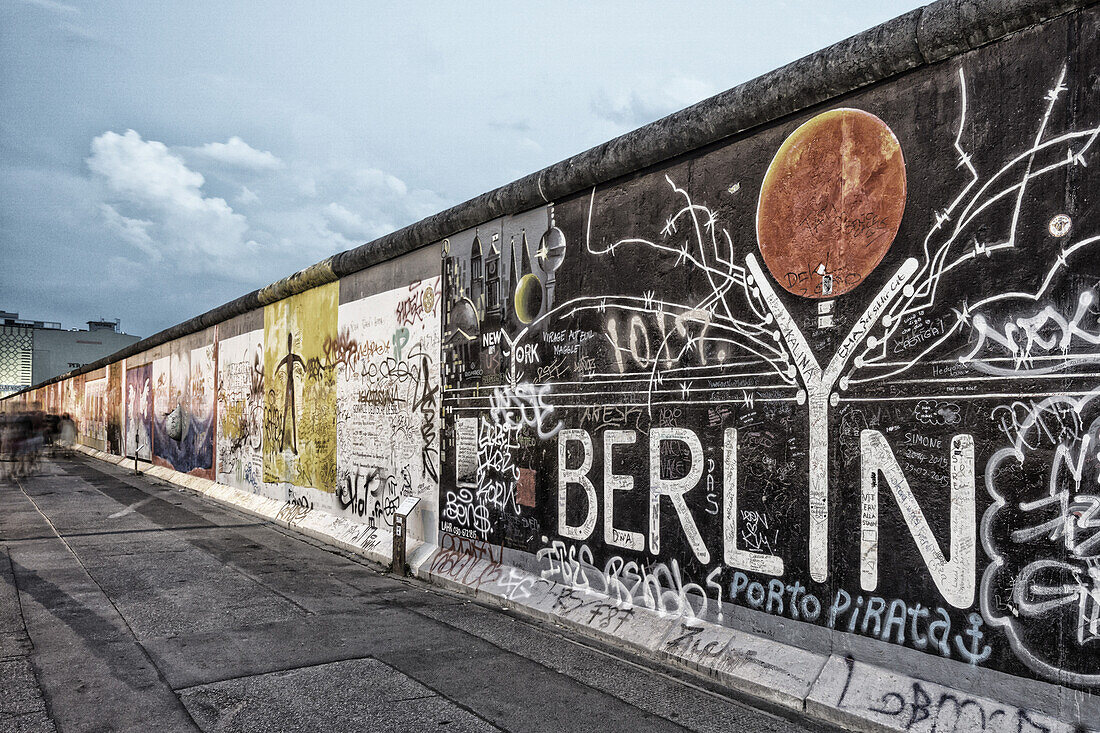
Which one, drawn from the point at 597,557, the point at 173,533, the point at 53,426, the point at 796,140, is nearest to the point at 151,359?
the point at 173,533

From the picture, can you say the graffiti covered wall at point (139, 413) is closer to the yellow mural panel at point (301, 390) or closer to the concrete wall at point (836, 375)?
the yellow mural panel at point (301, 390)

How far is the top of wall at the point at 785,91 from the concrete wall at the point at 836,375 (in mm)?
28

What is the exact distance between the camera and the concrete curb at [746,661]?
4.33m

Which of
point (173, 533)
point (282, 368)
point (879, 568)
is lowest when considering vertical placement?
point (173, 533)

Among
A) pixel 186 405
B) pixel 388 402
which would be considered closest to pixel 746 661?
pixel 388 402

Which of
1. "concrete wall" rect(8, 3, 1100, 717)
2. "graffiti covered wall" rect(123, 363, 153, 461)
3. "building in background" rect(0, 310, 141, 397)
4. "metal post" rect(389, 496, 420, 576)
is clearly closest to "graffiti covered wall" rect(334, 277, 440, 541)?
"metal post" rect(389, 496, 420, 576)

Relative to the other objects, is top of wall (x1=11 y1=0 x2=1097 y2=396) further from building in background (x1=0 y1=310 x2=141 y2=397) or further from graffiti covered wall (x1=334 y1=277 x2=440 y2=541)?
building in background (x1=0 y1=310 x2=141 y2=397)

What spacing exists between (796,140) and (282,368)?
39.3ft

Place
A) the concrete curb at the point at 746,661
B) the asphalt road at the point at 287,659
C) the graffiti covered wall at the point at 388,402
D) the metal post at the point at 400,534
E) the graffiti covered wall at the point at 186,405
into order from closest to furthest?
the concrete curb at the point at 746,661 → the asphalt road at the point at 287,659 → the metal post at the point at 400,534 → the graffiti covered wall at the point at 388,402 → the graffiti covered wall at the point at 186,405

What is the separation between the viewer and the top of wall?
15.2 feet

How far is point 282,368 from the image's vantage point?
49.4ft

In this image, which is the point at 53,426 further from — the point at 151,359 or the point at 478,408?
the point at 478,408

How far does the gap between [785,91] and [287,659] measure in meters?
5.80

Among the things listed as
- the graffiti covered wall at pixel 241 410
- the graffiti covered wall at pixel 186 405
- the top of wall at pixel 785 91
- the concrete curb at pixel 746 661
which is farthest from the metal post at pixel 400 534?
the graffiti covered wall at pixel 186 405
